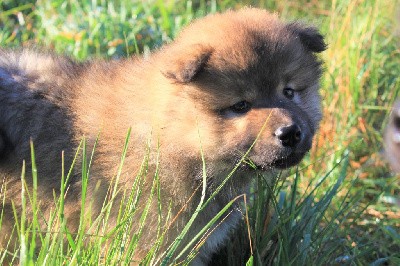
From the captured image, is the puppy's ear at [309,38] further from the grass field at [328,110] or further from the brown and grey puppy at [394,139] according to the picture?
the brown and grey puppy at [394,139]

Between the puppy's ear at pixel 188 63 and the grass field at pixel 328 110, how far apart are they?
2.28 ft

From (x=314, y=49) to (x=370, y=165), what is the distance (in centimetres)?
170

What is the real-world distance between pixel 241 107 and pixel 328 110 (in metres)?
2.10

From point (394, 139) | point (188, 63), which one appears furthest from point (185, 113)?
point (394, 139)

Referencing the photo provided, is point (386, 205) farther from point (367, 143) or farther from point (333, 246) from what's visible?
point (333, 246)

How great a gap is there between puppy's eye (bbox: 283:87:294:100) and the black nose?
1.03 feet

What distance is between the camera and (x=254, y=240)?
3.75 meters

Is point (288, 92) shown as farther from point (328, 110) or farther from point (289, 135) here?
point (328, 110)

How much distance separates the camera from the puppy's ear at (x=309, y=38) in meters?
3.97

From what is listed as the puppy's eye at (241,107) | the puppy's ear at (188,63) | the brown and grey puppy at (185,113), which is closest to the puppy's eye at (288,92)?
the brown and grey puppy at (185,113)

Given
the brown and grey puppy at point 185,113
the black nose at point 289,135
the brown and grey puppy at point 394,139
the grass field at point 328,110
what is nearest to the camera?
the brown and grey puppy at point 394,139

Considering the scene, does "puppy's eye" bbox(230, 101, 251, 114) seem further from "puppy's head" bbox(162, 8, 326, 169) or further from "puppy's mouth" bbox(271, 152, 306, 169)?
"puppy's mouth" bbox(271, 152, 306, 169)

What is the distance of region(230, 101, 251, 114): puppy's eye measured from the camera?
3611mm

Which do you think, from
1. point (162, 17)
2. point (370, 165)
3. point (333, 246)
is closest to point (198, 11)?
point (162, 17)
